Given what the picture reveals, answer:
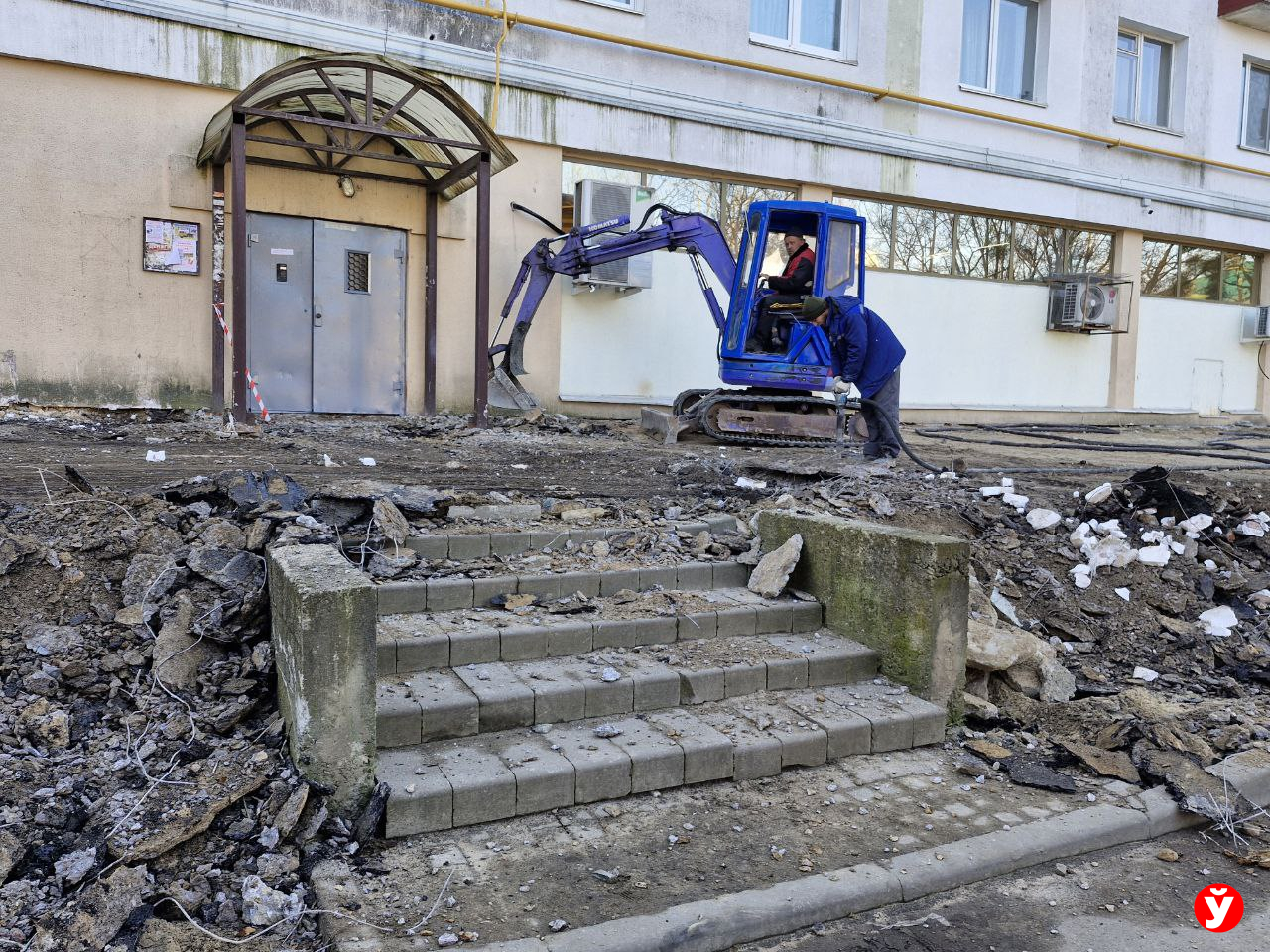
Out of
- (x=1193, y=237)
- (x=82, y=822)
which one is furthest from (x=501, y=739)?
(x=1193, y=237)

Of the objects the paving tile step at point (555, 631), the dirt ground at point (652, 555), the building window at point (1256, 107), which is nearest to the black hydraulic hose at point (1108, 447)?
the dirt ground at point (652, 555)

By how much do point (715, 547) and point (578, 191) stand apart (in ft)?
26.3

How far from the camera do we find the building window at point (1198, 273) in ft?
61.8

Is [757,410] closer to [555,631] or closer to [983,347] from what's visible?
[555,631]

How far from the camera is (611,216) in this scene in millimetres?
13039

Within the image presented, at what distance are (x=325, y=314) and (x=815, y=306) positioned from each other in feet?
19.3

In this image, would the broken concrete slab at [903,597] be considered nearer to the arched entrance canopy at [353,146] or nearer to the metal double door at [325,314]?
the arched entrance canopy at [353,146]

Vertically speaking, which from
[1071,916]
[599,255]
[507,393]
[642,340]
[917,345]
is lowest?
[1071,916]

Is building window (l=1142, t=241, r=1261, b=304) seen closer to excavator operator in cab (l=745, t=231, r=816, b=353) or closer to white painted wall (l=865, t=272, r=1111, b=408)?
white painted wall (l=865, t=272, r=1111, b=408)

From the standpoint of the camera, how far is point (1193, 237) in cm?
1878

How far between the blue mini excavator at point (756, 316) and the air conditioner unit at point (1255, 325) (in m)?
12.8

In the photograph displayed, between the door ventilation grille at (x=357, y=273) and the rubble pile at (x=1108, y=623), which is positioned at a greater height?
the door ventilation grille at (x=357, y=273)

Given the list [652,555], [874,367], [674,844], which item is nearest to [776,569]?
[652,555]

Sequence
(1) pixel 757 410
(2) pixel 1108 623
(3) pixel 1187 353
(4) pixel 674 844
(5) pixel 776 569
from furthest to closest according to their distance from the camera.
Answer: (3) pixel 1187 353, (1) pixel 757 410, (2) pixel 1108 623, (5) pixel 776 569, (4) pixel 674 844
